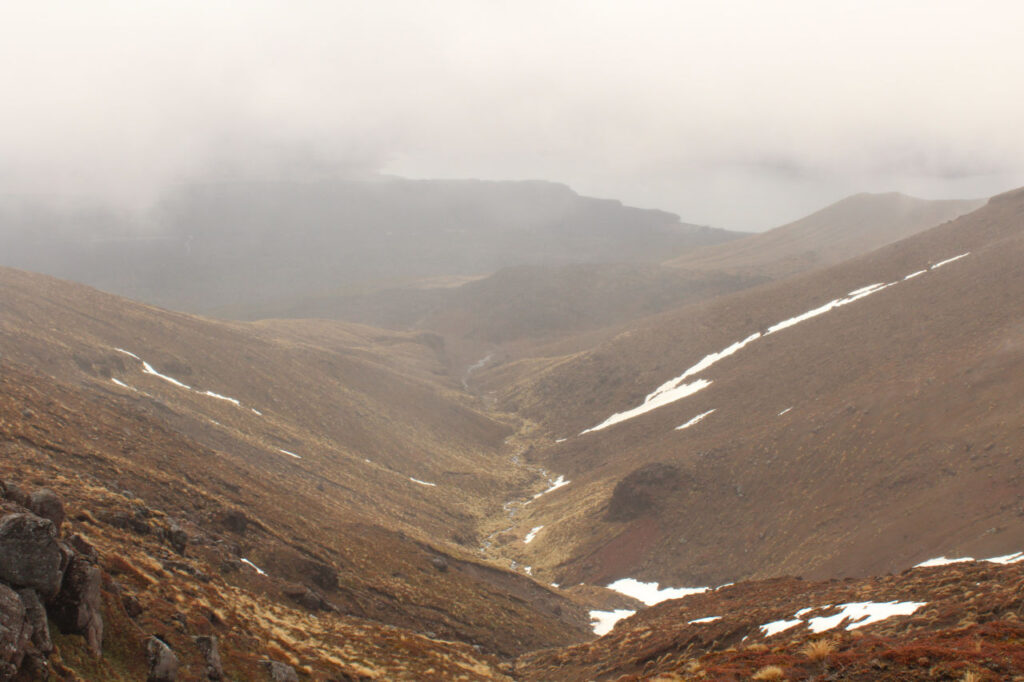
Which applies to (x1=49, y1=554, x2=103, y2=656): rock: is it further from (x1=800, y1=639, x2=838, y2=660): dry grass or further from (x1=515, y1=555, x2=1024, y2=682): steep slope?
(x1=800, y1=639, x2=838, y2=660): dry grass

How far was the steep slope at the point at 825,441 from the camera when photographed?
37094 mm

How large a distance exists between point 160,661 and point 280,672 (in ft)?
12.9

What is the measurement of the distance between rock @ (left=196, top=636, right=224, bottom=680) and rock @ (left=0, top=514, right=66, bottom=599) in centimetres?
406

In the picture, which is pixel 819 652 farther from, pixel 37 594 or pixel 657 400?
pixel 657 400

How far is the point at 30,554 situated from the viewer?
1230 centimetres

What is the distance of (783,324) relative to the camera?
87.5 meters

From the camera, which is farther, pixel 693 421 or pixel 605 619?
pixel 693 421

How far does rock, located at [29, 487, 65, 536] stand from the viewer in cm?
1457

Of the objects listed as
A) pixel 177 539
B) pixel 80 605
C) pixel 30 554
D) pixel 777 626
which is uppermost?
pixel 30 554

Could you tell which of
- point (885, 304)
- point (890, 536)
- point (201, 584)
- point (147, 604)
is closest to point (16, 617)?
point (147, 604)

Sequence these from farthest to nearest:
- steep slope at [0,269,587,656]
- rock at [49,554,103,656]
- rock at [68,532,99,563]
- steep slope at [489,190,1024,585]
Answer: steep slope at [489,190,1024,585] < steep slope at [0,269,587,656] < rock at [68,532,99,563] < rock at [49,554,103,656]

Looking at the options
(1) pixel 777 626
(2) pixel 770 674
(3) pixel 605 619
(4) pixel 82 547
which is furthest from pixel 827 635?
(3) pixel 605 619

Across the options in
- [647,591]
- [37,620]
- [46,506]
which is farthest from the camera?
[647,591]

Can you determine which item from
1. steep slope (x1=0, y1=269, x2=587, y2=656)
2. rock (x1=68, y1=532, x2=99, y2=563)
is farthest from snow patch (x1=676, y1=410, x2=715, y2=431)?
rock (x1=68, y1=532, x2=99, y2=563)
